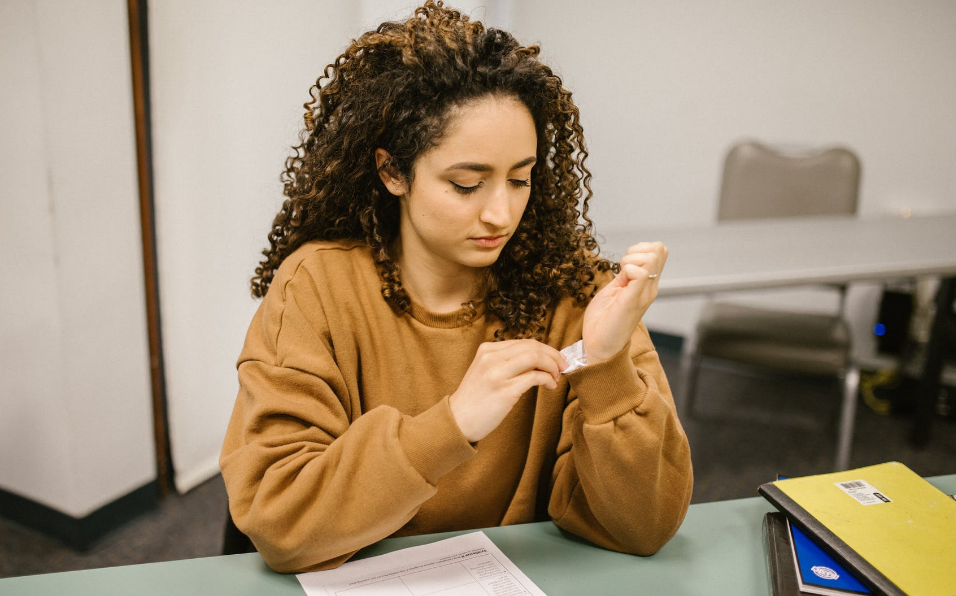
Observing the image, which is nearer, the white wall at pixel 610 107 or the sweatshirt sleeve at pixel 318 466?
the sweatshirt sleeve at pixel 318 466

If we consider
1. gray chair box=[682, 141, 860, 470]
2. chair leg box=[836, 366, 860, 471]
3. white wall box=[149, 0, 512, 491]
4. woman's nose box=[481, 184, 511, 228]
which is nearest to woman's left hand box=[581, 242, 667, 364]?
woman's nose box=[481, 184, 511, 228]

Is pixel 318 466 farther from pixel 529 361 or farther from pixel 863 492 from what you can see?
pixel 863 492

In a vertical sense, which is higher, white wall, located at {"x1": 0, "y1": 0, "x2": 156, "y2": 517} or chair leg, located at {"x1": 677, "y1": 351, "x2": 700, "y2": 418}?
white wall, located at {"x1": 0, "y1": 0, "x2": 156, "y2": 517}

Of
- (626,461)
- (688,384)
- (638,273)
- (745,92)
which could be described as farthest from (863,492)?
(745,92)

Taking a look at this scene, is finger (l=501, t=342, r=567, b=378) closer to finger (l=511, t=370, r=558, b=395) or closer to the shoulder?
finger (l=511, t=370, r=558, b=395)

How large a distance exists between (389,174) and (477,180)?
0.18 m

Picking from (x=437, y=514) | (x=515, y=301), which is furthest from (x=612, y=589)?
(x=515, y=301)

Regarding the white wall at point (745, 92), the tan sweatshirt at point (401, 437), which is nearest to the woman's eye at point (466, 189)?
the tan sweatshirt at point (401, 437)

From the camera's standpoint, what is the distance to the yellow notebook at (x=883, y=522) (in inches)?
32.7

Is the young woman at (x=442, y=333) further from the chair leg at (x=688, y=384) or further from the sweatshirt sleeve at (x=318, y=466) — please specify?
the chair leg at (x=688, y=384)

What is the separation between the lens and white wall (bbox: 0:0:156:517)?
5.69 ft

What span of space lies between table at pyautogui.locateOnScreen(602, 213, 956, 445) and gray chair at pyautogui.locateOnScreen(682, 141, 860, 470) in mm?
155

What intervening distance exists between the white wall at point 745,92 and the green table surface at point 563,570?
2651mm

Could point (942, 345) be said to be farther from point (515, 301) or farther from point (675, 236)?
point (515, 301)
